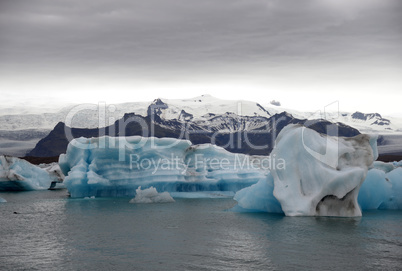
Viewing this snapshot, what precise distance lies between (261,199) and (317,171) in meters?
3.02

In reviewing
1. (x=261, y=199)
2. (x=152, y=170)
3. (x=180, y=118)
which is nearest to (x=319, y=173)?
(x=261, y=199)

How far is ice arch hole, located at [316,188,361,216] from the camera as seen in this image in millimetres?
15898

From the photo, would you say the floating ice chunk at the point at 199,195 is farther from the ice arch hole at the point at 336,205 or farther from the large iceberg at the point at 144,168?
the ice arch hole at the point at 336,205

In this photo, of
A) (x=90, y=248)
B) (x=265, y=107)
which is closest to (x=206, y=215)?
(x=90, y=248)

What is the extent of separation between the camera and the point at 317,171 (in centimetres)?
1571

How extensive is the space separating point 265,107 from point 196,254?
14636 centimetres

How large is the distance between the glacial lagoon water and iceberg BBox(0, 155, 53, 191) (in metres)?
15.8

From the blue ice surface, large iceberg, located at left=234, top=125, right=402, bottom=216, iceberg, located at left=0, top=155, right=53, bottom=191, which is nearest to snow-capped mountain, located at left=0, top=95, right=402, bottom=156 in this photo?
iceberg, located at left=0, top=155, right=53, bottom=191

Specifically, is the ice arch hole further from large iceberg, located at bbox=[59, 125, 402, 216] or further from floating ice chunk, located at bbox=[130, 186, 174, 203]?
floating ice chunk, located at bbox=[130, 186, 174, 203]

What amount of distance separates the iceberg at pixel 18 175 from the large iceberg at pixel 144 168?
7.78 metres

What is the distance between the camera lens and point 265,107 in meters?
155

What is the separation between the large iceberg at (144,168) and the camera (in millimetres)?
25781

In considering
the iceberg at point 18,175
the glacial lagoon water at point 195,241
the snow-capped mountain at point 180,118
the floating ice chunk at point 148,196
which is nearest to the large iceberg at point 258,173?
the floating ice chunk at point 148,196

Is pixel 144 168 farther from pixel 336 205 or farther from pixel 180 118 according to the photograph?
pixel 180 118
